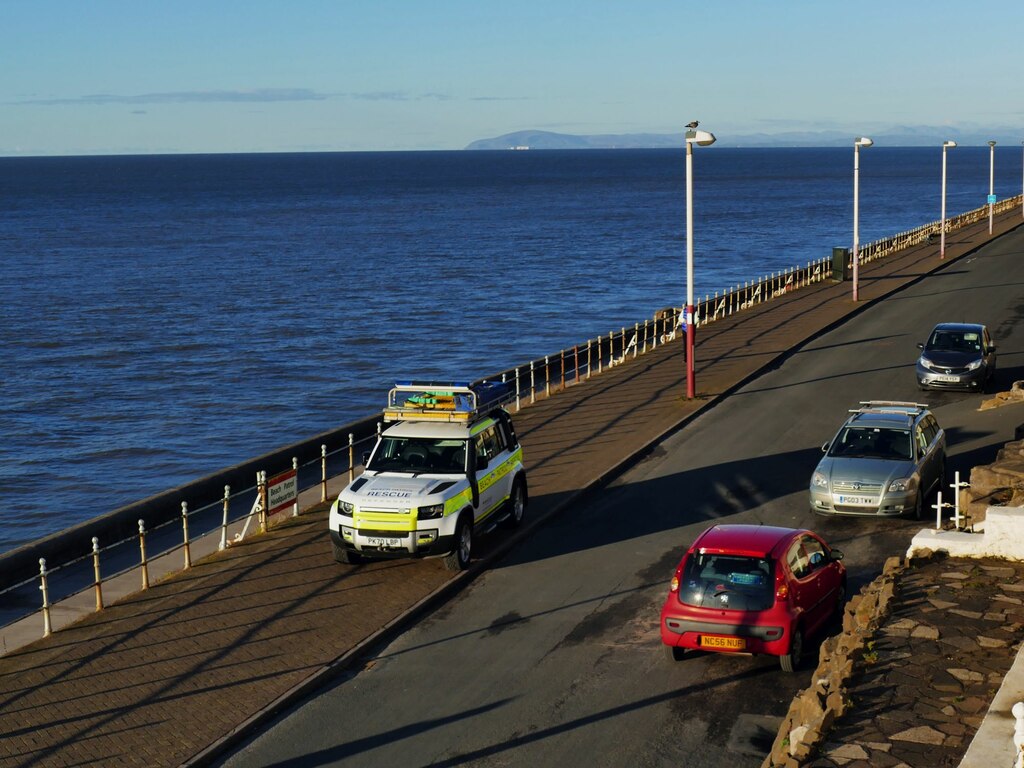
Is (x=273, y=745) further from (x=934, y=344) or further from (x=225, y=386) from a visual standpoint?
(x=225, y=386)

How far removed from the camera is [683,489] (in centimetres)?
2292

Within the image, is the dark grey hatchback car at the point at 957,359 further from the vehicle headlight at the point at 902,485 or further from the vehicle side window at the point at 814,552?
the vehicle side window at the point at 814,552

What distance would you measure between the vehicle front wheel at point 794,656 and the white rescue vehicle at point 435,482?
17.7 feet

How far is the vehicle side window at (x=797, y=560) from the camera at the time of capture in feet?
48.6

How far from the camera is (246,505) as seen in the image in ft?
97.1

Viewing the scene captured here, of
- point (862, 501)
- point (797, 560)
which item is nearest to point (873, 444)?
point (862, 501)

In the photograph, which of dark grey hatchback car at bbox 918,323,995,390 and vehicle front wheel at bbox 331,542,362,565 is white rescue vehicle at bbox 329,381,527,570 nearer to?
vehicle front wheel at bbox 331,542,362,565

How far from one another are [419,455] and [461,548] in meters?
1.74

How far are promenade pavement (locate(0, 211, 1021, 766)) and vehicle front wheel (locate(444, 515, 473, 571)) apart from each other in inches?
6.2

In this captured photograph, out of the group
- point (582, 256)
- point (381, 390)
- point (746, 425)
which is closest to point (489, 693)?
point (746, 425)

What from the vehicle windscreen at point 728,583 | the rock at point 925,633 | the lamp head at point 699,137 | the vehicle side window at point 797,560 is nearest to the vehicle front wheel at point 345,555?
the vehicle windscreen at point 728,583

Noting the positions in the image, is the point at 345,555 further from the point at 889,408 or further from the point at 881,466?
the point at 889,408

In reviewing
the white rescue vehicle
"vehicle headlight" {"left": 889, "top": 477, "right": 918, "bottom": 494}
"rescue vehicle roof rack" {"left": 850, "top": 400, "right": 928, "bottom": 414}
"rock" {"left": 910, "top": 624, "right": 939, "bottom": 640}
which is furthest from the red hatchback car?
"rescue vehicle roof rack" {"left": 850, "top": 400, "right": 928, "bottom": 414}

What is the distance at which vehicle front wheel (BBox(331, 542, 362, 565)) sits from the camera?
18.1m
